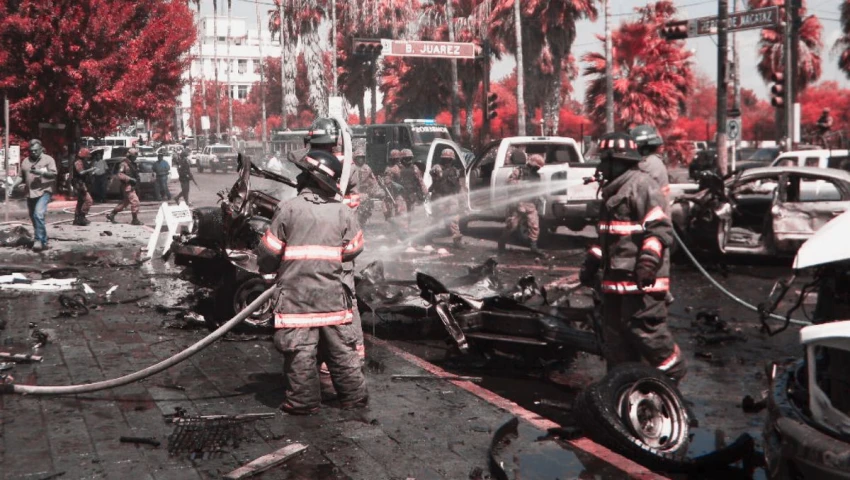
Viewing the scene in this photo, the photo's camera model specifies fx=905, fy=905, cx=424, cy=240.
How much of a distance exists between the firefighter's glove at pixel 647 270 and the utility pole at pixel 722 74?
1380cm

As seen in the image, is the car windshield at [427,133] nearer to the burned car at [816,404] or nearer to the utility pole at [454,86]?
the utility pole at [454,86]

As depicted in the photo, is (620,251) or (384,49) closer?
(620,251)

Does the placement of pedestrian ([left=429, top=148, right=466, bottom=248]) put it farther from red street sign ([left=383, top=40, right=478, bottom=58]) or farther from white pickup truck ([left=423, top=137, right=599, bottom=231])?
red street sign ([left=383, top=40, right=478, bottom=58])

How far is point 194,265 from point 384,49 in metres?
19.9

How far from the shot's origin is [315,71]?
44.7 meters

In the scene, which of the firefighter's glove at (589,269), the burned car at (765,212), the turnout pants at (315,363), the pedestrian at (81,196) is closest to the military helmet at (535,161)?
the burned car at (765,212)

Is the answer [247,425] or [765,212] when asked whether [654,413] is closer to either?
[247,425]

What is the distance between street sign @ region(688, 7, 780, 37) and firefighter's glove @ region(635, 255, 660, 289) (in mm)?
14447

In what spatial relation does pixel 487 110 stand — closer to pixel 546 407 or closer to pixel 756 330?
pixel 756 330

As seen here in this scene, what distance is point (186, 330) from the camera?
892 cm

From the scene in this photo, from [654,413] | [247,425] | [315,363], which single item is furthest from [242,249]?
[654,413]

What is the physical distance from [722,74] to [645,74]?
15.1 meters

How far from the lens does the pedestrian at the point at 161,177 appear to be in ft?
98.1

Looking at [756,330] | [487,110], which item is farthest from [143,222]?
[756,330]
